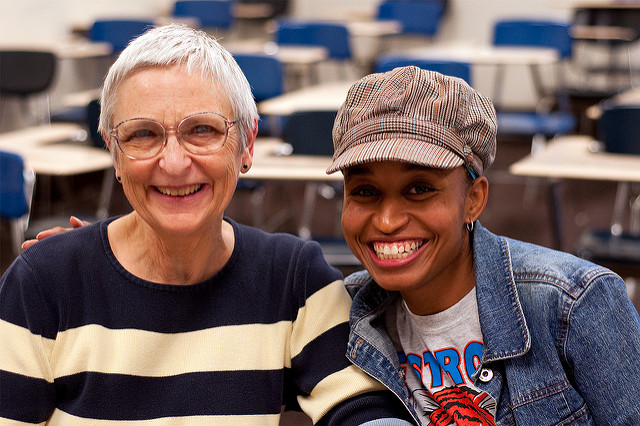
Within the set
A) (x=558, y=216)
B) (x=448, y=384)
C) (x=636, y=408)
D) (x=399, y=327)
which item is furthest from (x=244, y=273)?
(x=558, y=216)

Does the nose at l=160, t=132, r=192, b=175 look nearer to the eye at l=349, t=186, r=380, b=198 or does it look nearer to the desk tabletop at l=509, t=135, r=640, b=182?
the eye at l=349, t=186, r=380, b=198

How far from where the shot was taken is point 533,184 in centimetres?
624

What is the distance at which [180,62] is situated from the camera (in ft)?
4.20

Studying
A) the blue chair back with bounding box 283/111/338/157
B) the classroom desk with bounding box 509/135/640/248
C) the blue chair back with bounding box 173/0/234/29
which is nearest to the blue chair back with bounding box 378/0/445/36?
the blue chair back with bounding box 173/0/234/29

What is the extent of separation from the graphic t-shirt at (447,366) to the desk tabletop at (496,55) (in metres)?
4.01

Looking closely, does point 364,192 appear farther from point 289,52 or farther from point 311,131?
point 289,52

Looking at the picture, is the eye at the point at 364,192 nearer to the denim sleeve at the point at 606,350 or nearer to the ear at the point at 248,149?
the ear at the point at 248,149

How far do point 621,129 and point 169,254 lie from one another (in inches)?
Result: 111

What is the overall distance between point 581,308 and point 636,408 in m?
0.17

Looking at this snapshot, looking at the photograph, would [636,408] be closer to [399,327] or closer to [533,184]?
[399,327]

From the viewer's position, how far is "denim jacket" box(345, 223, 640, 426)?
119 centimetres

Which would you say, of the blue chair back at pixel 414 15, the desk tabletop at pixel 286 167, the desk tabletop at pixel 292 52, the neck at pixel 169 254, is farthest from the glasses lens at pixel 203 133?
the blue chair back at pixel 414 15

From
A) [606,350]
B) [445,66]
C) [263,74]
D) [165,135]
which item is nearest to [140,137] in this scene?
[165,135]

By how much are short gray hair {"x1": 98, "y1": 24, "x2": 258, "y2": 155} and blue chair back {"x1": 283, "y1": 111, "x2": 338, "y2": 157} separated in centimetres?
230
